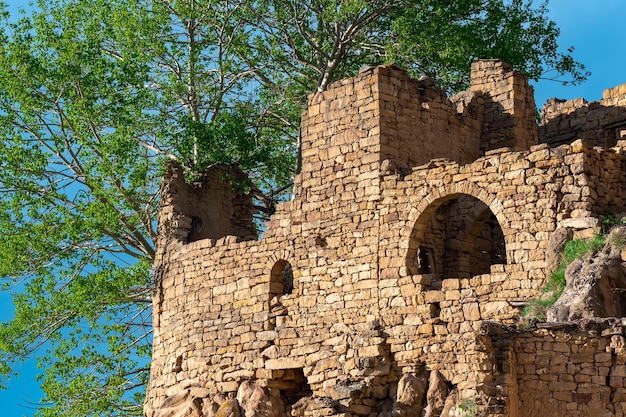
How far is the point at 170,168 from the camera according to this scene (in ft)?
82.9

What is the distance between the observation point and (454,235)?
21.7 metres

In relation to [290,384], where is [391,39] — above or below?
above

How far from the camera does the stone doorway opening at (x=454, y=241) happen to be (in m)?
20.7

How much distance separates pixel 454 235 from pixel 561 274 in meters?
3.38

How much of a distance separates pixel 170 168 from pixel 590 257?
9410 millimetres

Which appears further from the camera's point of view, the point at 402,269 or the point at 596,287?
the point at 402,269

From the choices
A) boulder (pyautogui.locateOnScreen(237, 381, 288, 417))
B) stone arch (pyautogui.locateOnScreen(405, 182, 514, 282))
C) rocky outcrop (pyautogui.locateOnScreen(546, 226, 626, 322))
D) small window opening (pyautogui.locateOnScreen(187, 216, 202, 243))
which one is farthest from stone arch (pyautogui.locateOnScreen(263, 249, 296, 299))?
rocky outcrop (pyautogui.locateOnScreen(546, 226, 626, 322))

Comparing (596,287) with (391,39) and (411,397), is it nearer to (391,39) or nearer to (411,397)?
(411,397)

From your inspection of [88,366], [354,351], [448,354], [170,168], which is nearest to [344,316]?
[354,351]

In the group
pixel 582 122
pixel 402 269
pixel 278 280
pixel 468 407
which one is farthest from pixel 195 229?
pixel 468 407

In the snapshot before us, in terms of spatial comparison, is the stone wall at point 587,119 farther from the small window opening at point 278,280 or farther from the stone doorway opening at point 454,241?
the small window opening at point 278,280

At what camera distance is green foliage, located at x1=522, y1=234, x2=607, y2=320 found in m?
18.3

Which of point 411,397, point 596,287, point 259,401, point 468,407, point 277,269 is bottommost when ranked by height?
point 468,407

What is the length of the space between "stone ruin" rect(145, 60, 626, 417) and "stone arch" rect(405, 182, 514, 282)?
0.11 feet
